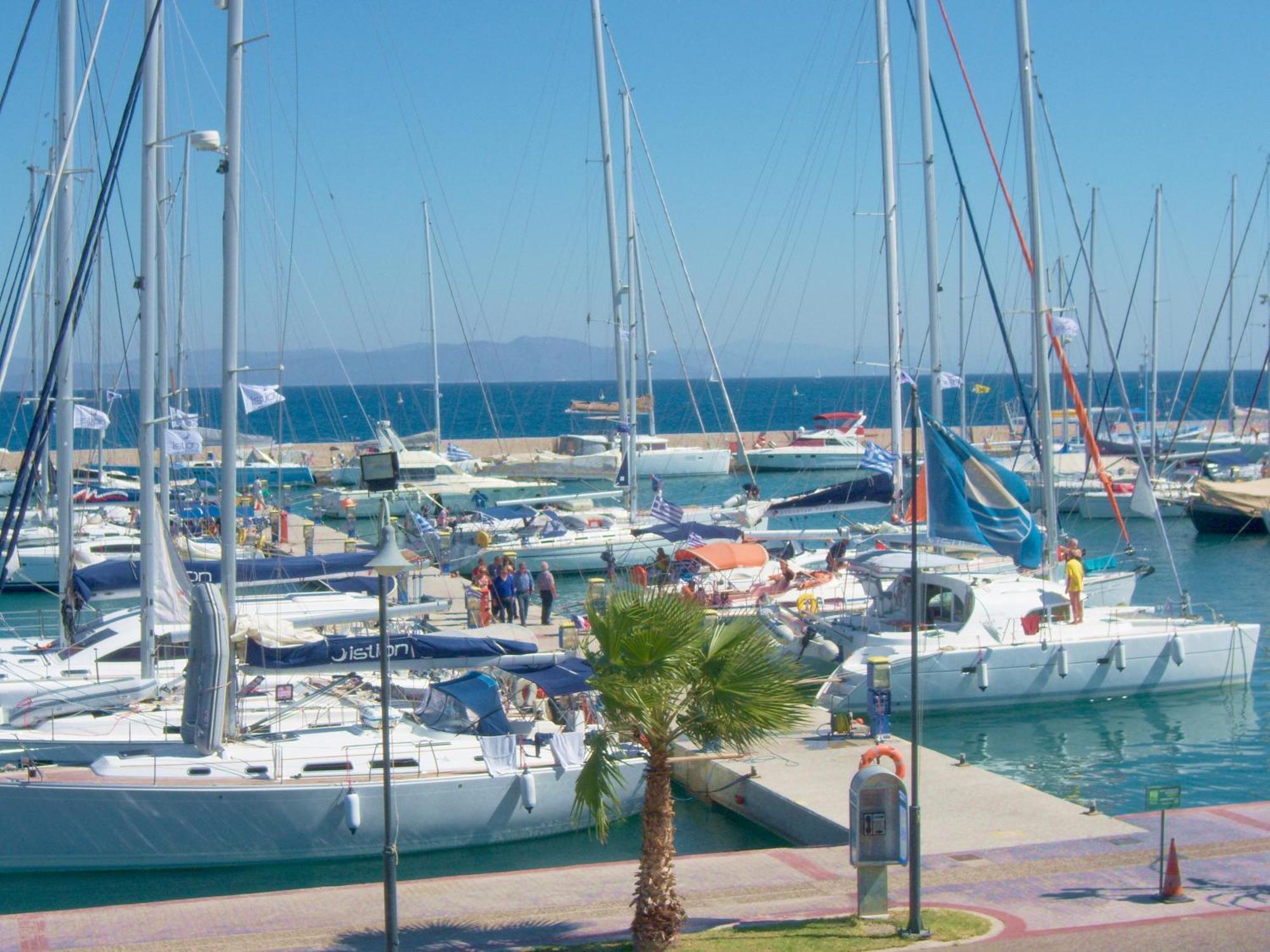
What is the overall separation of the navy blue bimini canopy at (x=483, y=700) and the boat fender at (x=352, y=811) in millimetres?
2323

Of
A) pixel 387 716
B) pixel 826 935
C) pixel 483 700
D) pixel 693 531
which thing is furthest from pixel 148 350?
pixel 693 531

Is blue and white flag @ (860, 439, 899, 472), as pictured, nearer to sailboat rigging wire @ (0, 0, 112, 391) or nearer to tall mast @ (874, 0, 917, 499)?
tall mast @ (874, 0, 917, 499)

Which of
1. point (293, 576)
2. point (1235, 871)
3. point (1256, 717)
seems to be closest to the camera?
point (1235, 871)

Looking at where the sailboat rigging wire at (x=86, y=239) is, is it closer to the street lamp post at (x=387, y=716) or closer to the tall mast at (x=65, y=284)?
the tall mast at (x=65, y=284)

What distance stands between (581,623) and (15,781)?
12.7 m

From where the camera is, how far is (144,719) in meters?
19.3

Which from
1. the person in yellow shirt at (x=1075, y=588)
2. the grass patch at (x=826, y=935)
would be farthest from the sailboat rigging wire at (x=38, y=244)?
the person in yellow shirt at (x=1075, y=588)

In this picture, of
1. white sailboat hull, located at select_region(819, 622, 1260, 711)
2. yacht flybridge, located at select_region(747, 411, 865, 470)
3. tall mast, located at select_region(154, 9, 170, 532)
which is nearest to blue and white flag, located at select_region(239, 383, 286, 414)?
tall mast, located at select_region(154, 9, 170, 532)

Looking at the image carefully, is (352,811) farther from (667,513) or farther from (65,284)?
(667,513)

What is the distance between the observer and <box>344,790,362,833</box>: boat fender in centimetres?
1759

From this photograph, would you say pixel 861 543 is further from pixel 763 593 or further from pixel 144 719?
pixel 144 719

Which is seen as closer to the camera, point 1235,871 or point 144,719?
point 1235,871

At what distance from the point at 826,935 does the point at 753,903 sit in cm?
164

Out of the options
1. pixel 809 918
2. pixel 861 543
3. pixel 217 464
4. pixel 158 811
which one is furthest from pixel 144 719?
pixel 217 464
